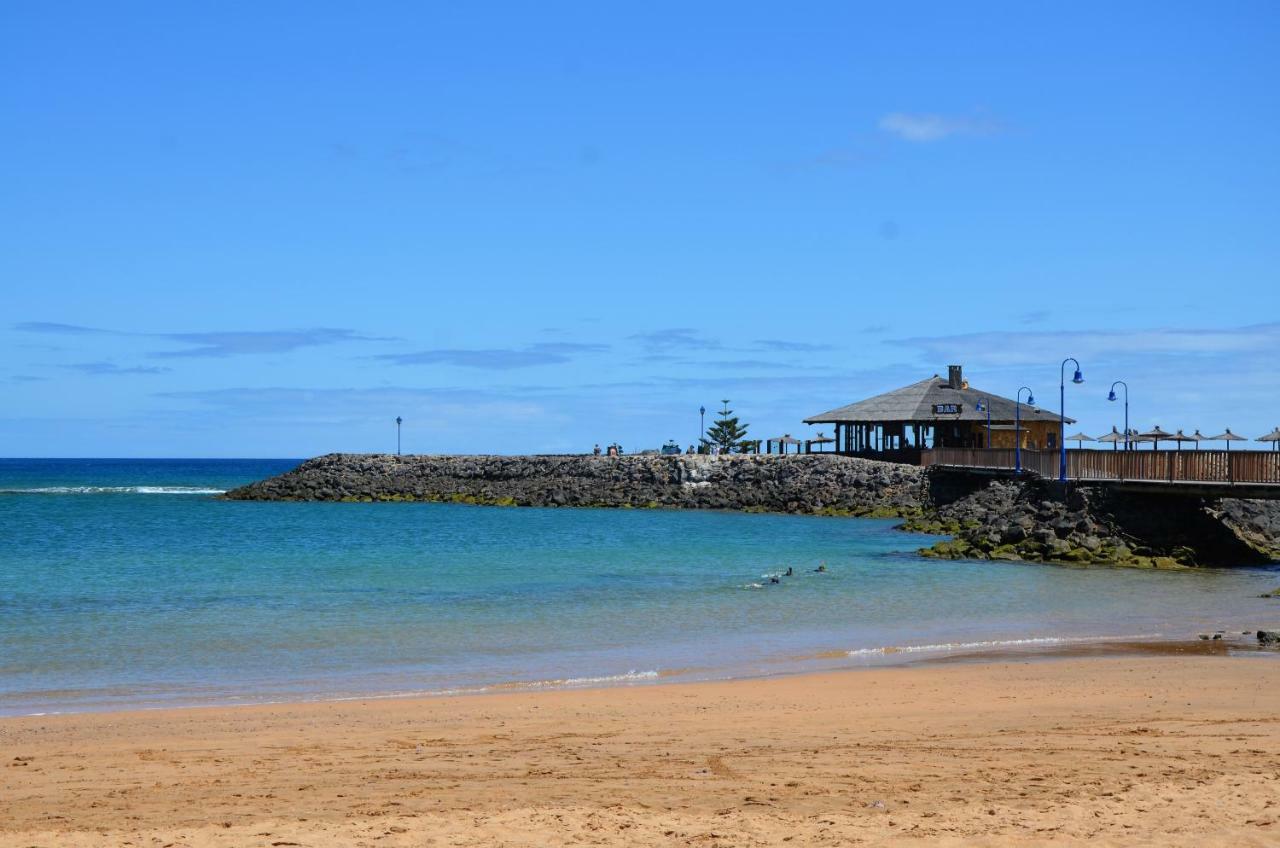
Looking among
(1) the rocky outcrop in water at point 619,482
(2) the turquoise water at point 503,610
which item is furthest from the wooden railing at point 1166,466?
(1) the rocky outcrop in water at point 619,482

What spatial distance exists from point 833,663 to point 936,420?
145 feet

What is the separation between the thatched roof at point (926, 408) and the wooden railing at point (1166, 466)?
51.6 feet

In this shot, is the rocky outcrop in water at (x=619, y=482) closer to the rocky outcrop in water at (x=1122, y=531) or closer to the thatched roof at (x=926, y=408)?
the thatched roof at (x=926, y=408)

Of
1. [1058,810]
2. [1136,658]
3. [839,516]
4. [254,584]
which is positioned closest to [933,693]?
[1136,658]

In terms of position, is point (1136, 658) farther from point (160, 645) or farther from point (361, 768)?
point (160, 645)

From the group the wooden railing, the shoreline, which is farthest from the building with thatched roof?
the shoreline

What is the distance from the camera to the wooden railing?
29.9m

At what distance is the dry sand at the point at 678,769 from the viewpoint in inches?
308

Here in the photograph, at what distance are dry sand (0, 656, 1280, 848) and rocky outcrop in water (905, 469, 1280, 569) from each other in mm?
18572

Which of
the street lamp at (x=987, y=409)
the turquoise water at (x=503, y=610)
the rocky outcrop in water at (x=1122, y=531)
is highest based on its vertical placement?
the street lamp at (x=987, y=409)

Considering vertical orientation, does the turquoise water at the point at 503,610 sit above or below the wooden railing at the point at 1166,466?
below

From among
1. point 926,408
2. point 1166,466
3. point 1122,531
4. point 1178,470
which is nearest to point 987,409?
point 926,408

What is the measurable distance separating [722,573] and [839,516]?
24.8 meters

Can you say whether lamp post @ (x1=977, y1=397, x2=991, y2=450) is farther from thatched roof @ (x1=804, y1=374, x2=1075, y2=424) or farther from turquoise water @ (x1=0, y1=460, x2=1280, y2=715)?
turquoise water @ (x1=0, y1=460, x2=1280, y2=715)
